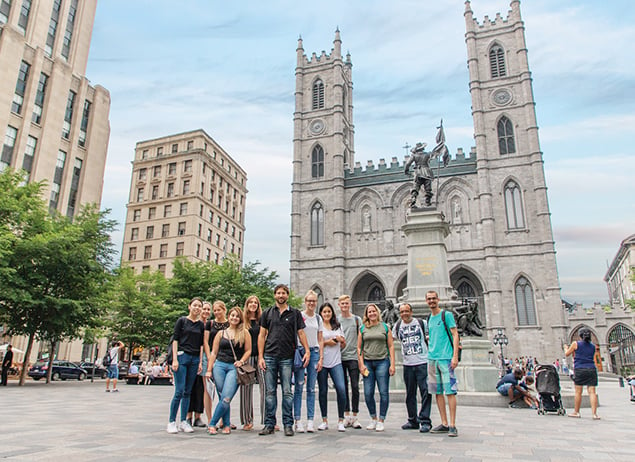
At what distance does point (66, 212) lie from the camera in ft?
113

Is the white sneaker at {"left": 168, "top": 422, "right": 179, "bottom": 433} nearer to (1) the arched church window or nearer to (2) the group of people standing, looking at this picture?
(2) the group of people standing

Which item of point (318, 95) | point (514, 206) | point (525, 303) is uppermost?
point (318, 95)

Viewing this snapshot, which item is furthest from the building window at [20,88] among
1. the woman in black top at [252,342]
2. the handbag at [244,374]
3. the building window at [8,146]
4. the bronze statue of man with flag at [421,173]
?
the handbag at [244,374]

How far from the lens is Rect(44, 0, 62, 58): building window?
3517 cm

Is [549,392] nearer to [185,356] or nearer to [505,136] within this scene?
[185,356]

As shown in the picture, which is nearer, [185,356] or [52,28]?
[185,356]

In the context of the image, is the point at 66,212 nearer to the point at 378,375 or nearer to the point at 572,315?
the point at 378,375

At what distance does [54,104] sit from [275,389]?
35.8 metres

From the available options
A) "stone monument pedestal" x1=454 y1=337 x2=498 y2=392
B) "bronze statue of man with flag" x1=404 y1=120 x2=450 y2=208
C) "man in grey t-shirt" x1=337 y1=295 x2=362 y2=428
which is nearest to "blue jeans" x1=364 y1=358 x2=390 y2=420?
"man in grey t-shirt" x1=337 y1=295 x2=362 y2=428

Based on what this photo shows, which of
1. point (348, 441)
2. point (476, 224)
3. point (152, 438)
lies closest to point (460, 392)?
point (348, 441)

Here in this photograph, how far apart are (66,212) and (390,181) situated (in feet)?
90.8

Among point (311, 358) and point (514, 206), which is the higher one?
point (514, 206)

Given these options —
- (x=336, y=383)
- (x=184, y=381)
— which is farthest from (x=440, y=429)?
(x=184, y=381)

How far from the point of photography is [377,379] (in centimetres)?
632
